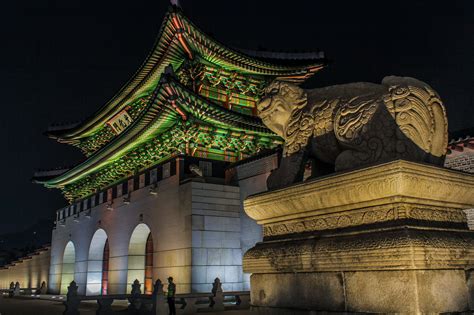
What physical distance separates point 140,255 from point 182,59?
33.2 ft

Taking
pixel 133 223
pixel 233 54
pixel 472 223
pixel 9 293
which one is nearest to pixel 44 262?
pixel 9 293

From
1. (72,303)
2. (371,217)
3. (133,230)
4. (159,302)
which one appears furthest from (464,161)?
(133,230)

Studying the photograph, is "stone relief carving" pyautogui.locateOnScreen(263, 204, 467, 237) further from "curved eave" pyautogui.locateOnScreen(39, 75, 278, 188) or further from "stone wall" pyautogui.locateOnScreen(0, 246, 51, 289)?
"stone wall" pyautogui.locateOnScreen(0, 246, 51, 289)

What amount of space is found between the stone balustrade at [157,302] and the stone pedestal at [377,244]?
10.5m

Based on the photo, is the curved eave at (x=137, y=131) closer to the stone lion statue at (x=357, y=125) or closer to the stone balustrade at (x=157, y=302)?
the stone balustrade at (x=157, y=302)

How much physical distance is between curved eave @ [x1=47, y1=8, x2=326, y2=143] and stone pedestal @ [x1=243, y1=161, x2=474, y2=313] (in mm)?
16670

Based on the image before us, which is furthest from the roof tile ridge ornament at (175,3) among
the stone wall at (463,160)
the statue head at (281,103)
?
the statue head at (281,103)

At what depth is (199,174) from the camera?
1855 cm

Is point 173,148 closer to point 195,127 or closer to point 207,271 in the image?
point 195,127

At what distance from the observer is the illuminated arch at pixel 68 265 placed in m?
29.5

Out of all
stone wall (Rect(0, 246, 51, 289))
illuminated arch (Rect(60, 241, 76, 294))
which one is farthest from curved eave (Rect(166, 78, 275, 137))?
stone wall (Rect(0, 246, 51, 289))

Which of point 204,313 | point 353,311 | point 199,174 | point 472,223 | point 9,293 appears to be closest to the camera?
point 353,311

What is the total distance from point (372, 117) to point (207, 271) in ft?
48.3

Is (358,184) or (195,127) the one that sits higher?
(195,127)
